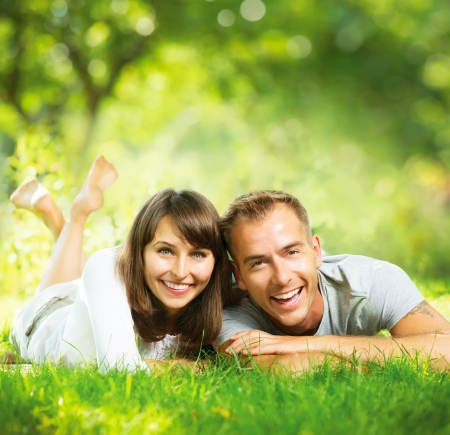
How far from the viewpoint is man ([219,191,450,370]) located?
10.7 ft

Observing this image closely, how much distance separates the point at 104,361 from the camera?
10.1 ft

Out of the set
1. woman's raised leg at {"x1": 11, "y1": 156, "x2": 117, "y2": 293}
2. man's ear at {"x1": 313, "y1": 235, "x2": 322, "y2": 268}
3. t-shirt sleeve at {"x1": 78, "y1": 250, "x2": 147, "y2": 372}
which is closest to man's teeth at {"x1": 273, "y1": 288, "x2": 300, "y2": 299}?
man's ear at {"x1": 313, "y1": 235, "x2": 322, "y2": 268}

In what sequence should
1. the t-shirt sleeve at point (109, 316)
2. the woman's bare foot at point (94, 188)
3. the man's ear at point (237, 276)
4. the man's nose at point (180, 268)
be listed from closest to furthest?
the t-shirt sleeve at point (109, 316)
the man's nose at point (180, 268)
the man's ear at point (237, 276)
the woman's bare foot at point (94, 188)

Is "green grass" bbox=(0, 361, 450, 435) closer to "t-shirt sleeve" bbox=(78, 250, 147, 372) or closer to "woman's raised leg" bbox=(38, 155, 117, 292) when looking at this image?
"t-shirt sleeve" bbox=(78, 250, 147, 372)

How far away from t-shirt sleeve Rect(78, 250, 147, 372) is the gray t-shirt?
674 mm

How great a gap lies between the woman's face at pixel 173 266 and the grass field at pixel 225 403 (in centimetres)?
69

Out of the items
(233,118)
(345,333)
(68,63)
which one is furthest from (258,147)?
(345,333)

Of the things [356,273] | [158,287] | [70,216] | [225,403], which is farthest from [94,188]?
[225,403]

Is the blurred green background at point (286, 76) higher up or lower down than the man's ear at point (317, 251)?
higher up

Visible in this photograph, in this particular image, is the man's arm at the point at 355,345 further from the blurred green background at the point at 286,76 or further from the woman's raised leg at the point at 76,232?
the blurred green background at the point at 286,76

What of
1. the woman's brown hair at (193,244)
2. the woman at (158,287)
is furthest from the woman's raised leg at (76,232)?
the woman's brown hair at (193,244)

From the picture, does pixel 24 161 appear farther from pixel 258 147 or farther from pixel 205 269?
pixel 258 147

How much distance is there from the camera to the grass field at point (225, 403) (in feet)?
7.03

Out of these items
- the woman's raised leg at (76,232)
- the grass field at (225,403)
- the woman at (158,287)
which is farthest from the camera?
the woman's raised leg at (76,232)
